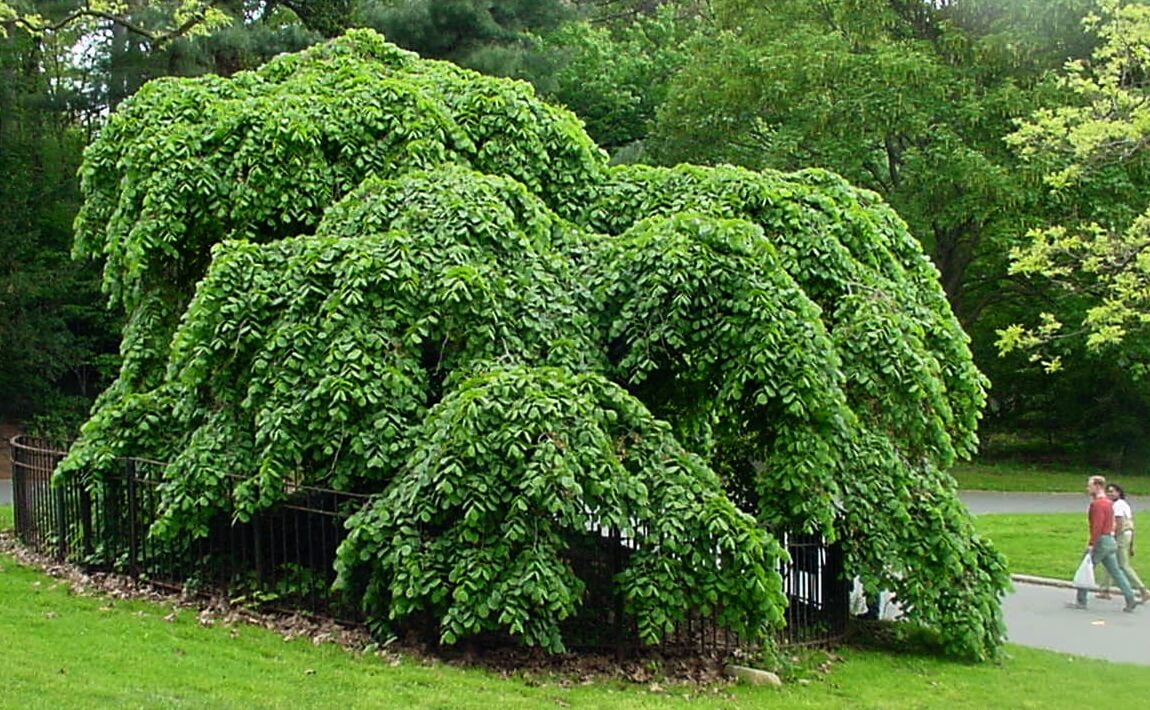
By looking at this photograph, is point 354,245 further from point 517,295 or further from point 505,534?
point 505,534

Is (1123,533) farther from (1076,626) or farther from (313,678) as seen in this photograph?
(313,678)

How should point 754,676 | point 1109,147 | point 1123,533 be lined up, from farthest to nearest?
point 1109,147 < point 1123,533 < point 754,676

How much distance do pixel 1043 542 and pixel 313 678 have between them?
13.2m

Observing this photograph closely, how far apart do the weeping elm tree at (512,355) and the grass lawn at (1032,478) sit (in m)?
15.6

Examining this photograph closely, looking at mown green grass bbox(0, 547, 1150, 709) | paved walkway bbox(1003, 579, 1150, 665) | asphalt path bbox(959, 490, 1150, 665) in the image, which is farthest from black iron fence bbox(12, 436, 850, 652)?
asphalt path bbox(959, 490, 1150, 665)

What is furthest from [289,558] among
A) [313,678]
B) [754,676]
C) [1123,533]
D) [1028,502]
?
[1028,502]

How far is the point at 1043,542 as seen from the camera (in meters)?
18.3

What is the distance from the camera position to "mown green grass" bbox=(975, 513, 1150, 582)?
16.6m

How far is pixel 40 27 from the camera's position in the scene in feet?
57.2

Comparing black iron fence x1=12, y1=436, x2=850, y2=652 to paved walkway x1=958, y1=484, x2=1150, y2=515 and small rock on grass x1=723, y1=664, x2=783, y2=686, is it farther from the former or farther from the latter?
paved walkway x1=958, y1=484, x2=1150, y2=515

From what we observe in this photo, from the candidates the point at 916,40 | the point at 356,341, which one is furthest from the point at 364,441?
the point at 916,40

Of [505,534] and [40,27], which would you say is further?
[40,27]

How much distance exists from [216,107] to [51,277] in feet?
64.2

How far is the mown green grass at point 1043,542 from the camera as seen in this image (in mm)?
16562
